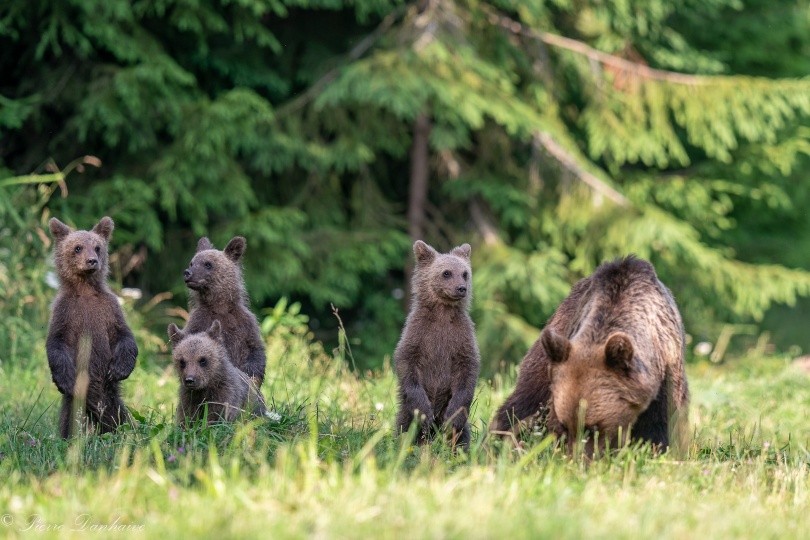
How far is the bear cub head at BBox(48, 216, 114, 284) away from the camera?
22.6 feet

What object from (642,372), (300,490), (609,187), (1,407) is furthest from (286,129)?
(300,490)

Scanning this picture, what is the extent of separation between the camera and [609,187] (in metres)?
15.7

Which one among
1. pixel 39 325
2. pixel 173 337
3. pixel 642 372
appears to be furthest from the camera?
pixel 39 325

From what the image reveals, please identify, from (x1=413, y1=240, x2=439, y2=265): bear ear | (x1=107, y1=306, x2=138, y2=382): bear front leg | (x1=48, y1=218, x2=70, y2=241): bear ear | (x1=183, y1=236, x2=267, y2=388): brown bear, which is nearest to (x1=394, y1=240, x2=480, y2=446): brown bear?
(x1=413, y1=240, x2=439, y2=265): bear ear

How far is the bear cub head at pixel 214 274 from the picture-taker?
23.9 feet

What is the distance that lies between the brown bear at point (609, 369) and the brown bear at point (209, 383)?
4.66 ft

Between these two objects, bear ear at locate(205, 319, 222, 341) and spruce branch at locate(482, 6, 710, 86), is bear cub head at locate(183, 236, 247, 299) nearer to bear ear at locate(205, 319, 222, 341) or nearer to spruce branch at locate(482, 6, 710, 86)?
bear ear at locate(205, 319, 222, 341)

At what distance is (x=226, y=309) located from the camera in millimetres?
7426

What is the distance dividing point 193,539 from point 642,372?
2.72 meters

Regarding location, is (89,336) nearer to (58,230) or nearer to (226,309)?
(58,230)

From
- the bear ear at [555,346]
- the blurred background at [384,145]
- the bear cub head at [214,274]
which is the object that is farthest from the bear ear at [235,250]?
the blurred background at [384,145]

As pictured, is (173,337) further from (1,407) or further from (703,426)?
(703,426)

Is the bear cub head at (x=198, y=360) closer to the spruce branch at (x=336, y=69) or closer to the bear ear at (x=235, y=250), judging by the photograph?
the bear ear at (x=235, y=250)

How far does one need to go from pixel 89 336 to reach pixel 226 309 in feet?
2.88
